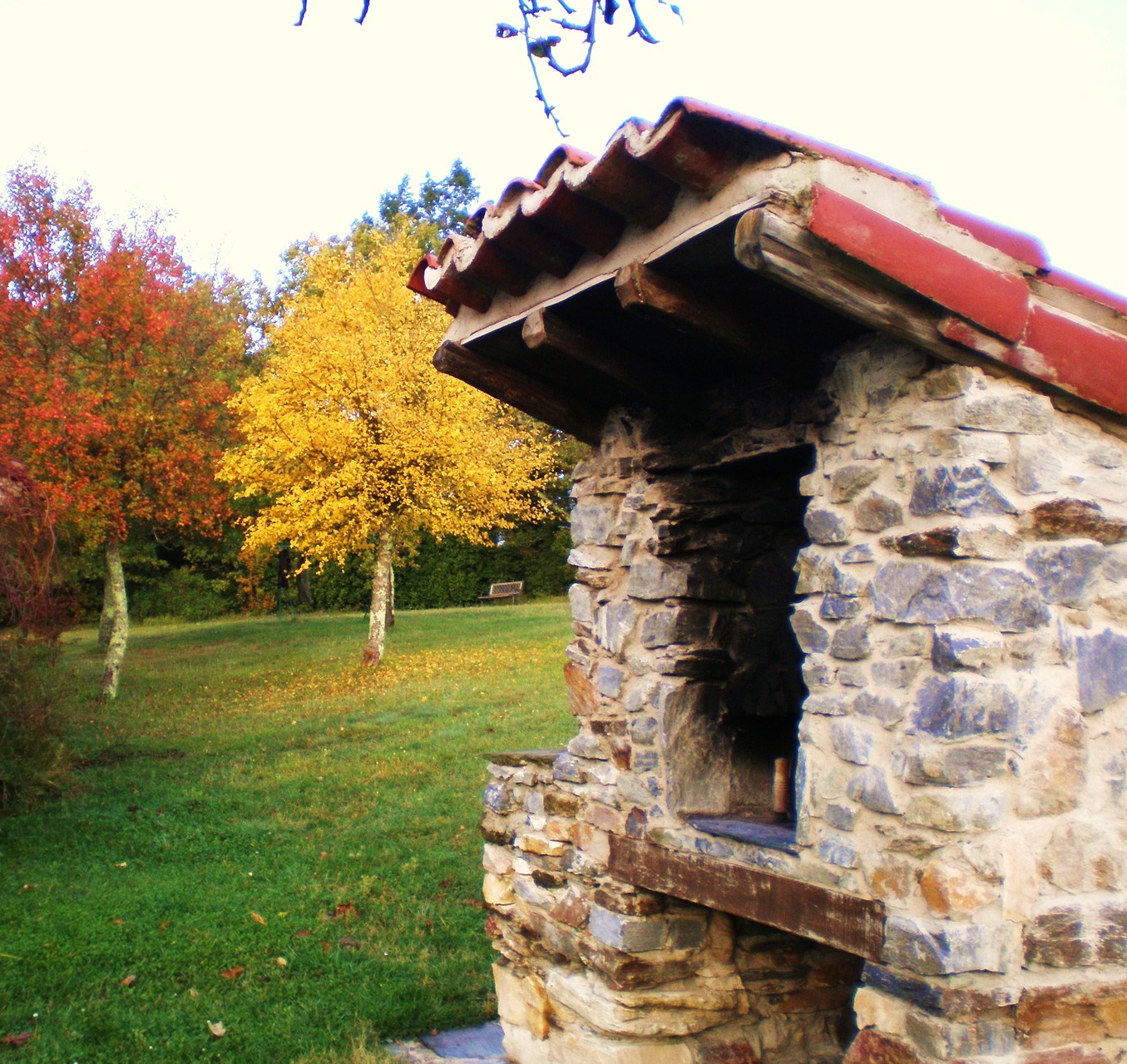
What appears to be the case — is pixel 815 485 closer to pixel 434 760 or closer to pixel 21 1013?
pixel 21 1013

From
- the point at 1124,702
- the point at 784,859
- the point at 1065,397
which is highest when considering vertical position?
the point at 1065,397

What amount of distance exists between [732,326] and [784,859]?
1521 mm

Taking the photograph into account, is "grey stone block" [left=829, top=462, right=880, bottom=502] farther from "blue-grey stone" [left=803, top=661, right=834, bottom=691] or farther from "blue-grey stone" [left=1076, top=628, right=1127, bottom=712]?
"blue-grey stone" [left=1076, top=628, right=1127, bottom=712]

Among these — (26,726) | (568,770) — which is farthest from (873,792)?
(26,726)

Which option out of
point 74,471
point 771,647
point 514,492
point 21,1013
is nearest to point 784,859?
point 771,647

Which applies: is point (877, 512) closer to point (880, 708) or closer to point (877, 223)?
point (880, 708)

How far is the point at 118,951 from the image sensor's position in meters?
5.79

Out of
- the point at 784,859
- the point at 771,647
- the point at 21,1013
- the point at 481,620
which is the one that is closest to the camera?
the point at 784,859

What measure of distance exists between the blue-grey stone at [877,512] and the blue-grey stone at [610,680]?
135 cm

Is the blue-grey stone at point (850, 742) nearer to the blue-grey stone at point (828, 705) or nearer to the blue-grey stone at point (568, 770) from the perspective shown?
the blue-grey stone at point (828, 705)

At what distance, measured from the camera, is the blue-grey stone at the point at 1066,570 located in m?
2.62

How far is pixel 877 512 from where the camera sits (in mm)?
2785

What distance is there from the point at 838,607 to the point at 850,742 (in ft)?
1.15

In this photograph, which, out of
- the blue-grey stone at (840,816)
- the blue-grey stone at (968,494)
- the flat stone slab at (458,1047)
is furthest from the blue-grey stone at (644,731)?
the flat stone slab at (458,1047)
